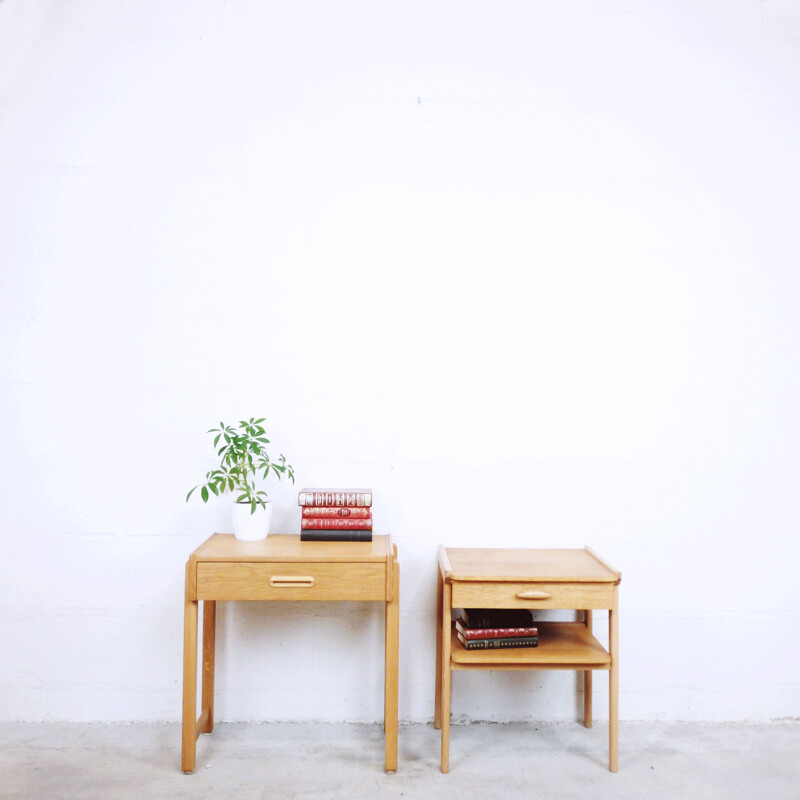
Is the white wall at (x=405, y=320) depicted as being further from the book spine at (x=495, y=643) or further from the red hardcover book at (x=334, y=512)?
the book spine at (x=495, y=643)

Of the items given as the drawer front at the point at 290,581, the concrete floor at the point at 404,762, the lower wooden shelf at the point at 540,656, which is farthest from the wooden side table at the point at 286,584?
the lower wooden shelf at the point at 540,656

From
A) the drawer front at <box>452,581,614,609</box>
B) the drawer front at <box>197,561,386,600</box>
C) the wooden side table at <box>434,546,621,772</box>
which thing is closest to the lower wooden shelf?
the wooden side table at <box>434,546,621,772</box>

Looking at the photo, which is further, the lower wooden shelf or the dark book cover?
the dark book cover

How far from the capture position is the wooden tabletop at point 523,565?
2451 mm

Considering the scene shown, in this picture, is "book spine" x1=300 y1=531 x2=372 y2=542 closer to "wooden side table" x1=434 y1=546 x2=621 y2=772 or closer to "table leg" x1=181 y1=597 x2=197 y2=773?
"wooden side table" x1=434 y1=546 x2=621 y2=772

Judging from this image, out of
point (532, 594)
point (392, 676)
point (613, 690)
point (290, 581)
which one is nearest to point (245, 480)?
point (290, 581)

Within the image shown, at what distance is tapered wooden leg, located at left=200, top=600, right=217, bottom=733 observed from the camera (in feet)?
8.91

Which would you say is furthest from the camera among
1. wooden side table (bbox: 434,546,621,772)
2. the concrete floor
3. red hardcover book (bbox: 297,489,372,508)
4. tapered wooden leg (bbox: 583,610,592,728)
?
tapered wooden leg (bbox: 583,610,592,728)

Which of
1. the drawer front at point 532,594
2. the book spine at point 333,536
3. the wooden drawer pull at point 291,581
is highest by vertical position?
the book spine at point 333,536

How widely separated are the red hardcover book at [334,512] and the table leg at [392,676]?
26cm

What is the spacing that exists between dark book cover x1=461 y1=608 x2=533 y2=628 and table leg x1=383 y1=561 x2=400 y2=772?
0.90 feet

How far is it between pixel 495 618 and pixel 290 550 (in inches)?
29.8

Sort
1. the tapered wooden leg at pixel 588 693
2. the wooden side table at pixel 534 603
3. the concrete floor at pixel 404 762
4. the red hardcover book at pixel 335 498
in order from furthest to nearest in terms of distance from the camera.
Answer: the tapered wooden leg at pixel 588 693 → the red hardcover book at pixel 335 498 → the wooden side table at pixel 534 603 → the concrete floor at pixel 404 762

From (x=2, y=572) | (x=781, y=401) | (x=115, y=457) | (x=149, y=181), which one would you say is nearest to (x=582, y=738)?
(x=781, y=401)
